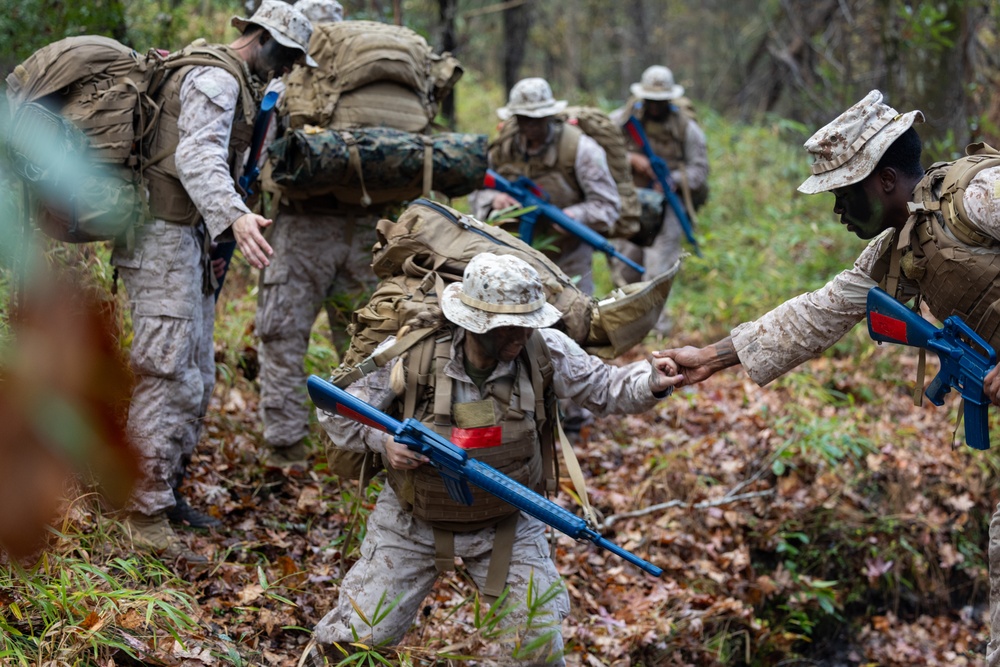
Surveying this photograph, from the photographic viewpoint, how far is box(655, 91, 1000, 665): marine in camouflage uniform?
333 cm

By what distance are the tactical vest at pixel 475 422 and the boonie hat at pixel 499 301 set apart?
8.2 inches

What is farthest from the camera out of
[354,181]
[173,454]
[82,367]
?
[354,181]

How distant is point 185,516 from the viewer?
4.75m

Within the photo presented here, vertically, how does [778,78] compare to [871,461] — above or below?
above

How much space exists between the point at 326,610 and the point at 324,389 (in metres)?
1.51

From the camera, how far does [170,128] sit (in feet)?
14.4

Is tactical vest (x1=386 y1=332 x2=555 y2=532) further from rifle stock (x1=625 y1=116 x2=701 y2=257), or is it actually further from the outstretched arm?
rifle stock (x1=625 y1=116 x2=701 y2=257)

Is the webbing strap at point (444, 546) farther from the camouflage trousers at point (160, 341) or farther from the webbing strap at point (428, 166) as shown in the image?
the webbing strap at point (428, 166)

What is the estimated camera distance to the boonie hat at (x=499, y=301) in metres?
3.40

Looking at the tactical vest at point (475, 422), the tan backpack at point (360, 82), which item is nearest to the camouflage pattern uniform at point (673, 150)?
the tan backpack at point (360, 82)

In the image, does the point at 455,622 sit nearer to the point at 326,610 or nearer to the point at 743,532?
the point at 326,610

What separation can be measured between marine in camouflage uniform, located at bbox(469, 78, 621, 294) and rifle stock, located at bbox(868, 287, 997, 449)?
11.9 feet

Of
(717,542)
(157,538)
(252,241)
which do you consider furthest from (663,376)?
(717,542)

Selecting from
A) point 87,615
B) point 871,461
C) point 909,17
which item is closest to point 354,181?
point 87,615
